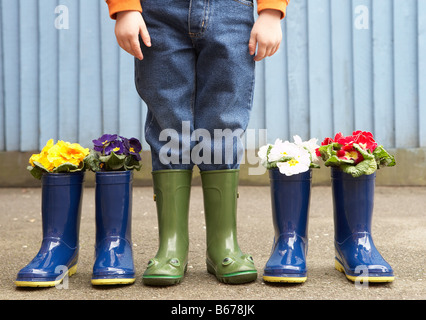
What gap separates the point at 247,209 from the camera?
2.93 meters

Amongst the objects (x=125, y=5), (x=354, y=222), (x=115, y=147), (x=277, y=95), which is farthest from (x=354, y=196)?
(x=277, y=95)

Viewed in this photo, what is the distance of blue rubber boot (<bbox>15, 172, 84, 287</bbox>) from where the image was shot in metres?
1.45

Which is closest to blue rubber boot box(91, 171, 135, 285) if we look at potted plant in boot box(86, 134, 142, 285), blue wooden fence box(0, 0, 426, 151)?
potted plant in boot box(86, 134, 142, 285)

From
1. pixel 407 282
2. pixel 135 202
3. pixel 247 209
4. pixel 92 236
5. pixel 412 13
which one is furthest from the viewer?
pixel 412 13

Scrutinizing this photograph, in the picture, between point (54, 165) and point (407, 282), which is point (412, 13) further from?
point (54, 165)

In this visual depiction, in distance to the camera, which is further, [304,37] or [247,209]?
[304,37]

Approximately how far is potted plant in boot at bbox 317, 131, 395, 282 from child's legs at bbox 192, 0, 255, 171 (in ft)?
0.96

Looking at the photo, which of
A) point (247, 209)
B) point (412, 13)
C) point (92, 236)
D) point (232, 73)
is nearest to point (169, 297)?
point (232, 73)

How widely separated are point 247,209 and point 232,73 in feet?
5.16

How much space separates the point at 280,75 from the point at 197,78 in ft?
7.11

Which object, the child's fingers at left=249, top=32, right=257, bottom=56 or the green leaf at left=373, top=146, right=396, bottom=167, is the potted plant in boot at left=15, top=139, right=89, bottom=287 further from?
the green leaf at left=373, top=146, right=396, bottom=167

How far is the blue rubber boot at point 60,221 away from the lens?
1.45m

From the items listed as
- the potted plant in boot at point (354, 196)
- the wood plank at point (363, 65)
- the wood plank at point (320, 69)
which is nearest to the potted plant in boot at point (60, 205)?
the potted plant in boot at point (354, 196)

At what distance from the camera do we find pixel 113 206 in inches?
58.3
